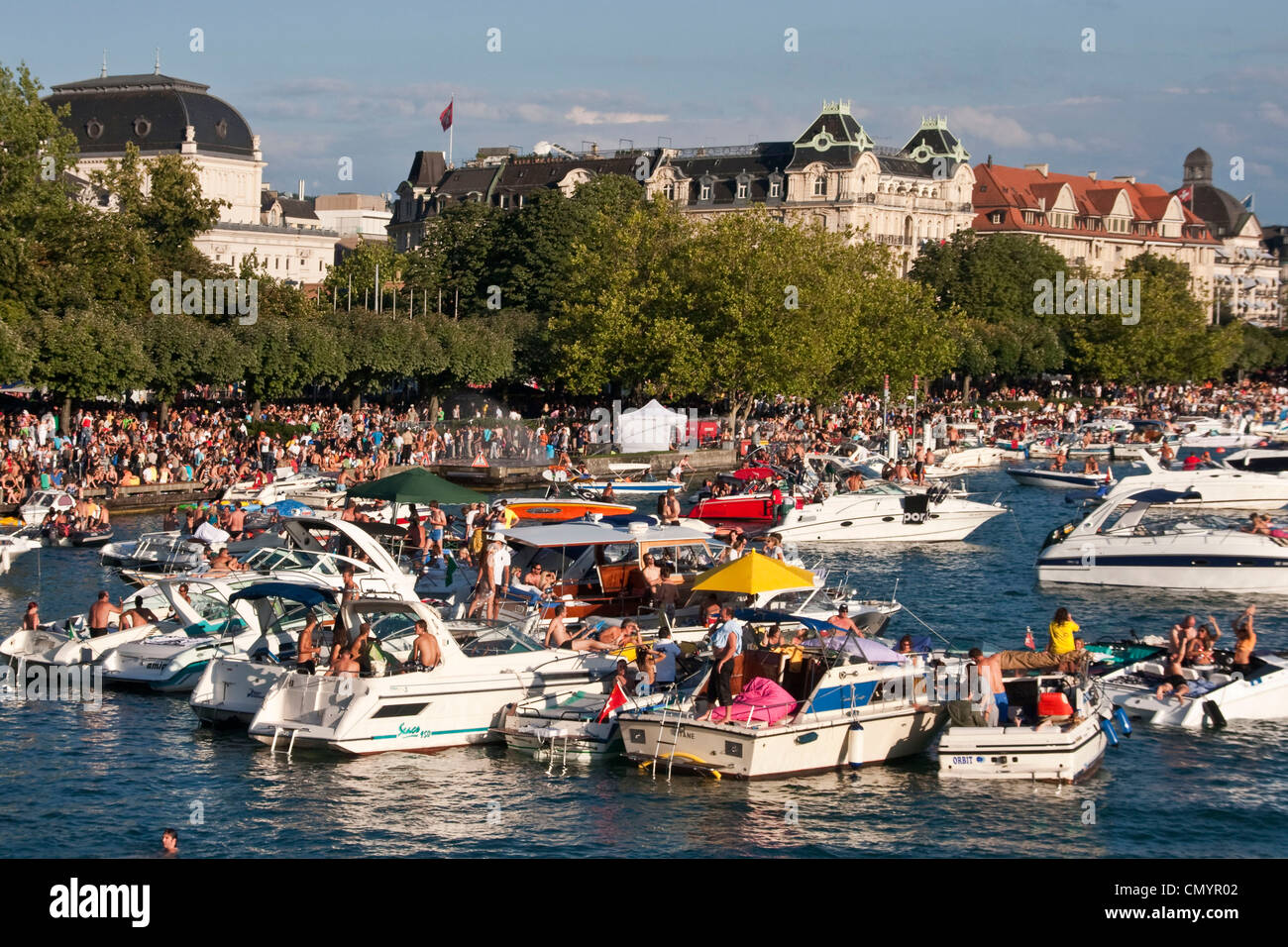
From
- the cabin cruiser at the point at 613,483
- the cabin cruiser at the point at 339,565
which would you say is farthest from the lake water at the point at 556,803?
the cabin cruiser at the point at 613,483

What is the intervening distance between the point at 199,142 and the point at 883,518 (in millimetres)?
95548

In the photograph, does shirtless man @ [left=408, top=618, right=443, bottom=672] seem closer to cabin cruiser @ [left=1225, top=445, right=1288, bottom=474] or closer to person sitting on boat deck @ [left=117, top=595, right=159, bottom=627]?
person sitting on boat deck @ [left=117, top=595, right=159, bottom=627]

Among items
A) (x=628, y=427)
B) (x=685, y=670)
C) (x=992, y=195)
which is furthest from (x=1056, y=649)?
(x=992, y=195)

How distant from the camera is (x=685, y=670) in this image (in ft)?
82.3

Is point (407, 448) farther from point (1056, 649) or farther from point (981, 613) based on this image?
point (1056, 649)

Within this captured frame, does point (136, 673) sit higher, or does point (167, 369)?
point (167, 369)

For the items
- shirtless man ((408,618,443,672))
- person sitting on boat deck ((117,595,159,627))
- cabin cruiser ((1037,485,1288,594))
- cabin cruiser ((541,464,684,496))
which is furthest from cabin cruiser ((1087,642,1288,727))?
cabin cruiser ((541,464,684,496))

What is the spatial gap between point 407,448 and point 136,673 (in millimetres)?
39096

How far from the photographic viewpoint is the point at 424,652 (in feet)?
77.7

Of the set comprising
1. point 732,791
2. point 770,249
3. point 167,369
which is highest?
point 770,249

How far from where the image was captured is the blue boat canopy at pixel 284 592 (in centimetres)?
2825

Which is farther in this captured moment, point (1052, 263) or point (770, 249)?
point (1052, 263)

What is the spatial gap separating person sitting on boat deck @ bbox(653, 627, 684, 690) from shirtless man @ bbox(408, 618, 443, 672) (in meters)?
3.47

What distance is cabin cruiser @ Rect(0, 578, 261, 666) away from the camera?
28094 millimetres
